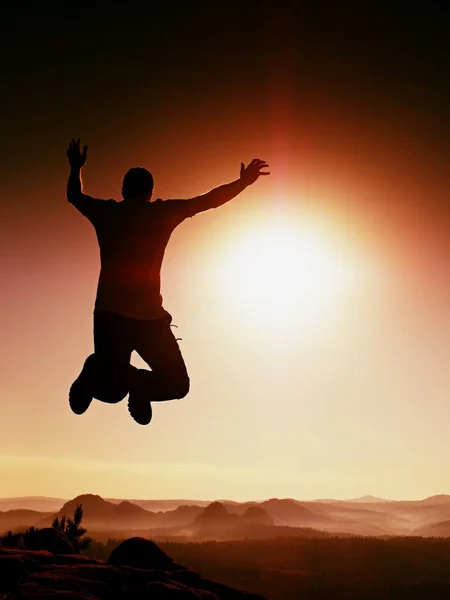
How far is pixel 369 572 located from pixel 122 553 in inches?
2589

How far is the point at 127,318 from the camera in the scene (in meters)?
8.05

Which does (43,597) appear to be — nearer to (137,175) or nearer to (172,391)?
(172,391)

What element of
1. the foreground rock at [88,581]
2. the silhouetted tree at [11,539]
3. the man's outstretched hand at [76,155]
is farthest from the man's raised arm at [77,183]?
the silhouetted tree at [11,539]

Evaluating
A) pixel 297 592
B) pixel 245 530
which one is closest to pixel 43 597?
pixel 297 592

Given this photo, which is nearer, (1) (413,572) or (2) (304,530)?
(1) (413,572)

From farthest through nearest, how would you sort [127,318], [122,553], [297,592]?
[297,592] < [122,553] < [127,318]

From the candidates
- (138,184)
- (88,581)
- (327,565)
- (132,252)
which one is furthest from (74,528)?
(327,565)

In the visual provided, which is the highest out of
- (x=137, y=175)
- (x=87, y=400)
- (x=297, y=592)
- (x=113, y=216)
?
(x=137, y=175)

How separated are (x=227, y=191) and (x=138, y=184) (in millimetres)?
1102

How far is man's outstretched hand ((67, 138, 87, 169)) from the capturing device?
27.6ft

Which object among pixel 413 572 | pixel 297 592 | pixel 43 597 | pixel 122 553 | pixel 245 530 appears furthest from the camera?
pixel 245 530

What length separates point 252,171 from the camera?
827 cm

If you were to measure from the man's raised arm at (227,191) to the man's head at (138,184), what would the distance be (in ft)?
1.62

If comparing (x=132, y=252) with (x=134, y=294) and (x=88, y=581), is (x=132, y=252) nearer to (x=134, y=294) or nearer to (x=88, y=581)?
(x=134, y=294)
